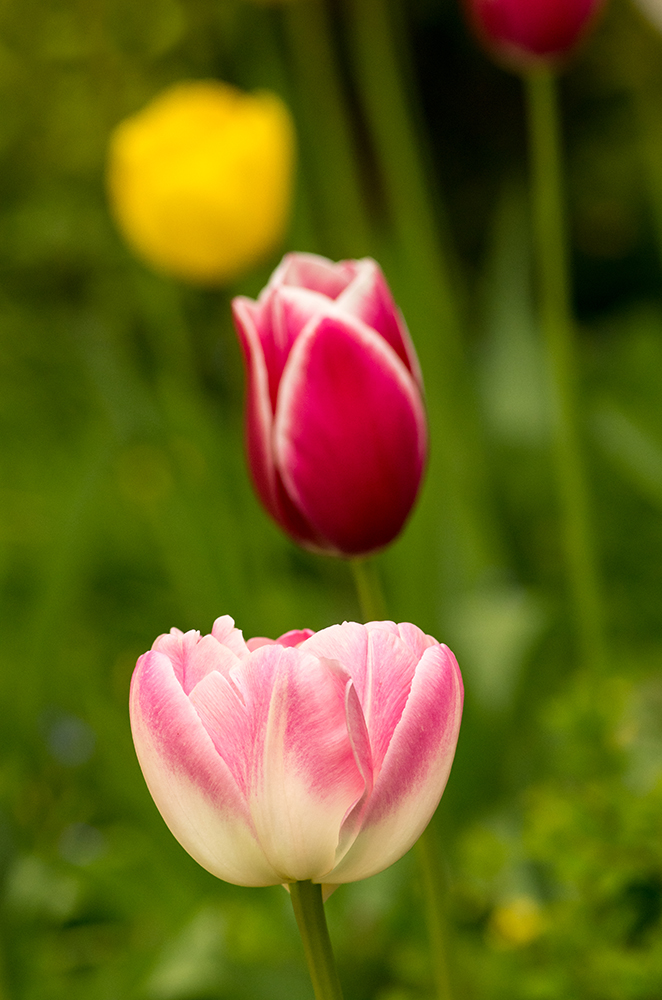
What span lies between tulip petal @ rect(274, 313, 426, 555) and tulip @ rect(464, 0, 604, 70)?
57 cm

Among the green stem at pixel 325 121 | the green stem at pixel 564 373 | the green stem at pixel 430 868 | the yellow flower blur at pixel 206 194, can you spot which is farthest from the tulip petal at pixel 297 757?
the green stem at pixel 325 121

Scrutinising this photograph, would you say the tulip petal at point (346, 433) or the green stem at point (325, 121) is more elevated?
the green stem at point (325, 121)

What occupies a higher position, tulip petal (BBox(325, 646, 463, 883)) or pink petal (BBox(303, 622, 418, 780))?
pink petal (BBox(303, 622, 418, 780))

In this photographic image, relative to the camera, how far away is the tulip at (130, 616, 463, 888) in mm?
383

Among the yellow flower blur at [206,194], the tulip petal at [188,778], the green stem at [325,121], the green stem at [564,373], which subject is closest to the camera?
the tulip petal at [188,778]

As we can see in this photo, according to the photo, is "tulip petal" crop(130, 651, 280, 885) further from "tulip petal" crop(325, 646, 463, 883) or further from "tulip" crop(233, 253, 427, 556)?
"tulip" crop(233, 253, 427, 556)

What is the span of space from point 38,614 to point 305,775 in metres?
1.04

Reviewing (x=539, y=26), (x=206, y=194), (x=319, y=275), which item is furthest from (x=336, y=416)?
(x=206, y=194)

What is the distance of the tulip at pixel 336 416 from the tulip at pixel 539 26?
529mm

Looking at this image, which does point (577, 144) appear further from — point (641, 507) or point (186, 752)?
point (186, 752)

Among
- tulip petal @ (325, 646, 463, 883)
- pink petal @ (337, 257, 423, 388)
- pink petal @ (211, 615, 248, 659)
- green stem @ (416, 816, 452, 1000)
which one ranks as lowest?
green stem @ (416, 816, 452, 1000)

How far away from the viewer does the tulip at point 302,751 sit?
38 centimetres

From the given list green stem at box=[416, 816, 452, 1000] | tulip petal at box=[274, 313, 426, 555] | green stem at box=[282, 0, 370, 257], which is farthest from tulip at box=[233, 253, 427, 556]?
green stem at box=[282, 0, 370, 257]

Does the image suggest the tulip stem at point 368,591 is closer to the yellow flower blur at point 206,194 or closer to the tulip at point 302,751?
the tulip at point 302,751
